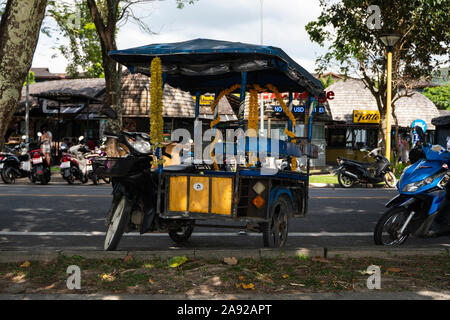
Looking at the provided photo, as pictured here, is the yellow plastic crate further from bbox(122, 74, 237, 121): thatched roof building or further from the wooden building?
the wooden building

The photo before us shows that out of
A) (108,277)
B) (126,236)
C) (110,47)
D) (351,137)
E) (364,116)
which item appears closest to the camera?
(108,277)

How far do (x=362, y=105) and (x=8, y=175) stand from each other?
26.3 metres

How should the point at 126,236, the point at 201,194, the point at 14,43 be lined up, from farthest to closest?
the point at 126,236, the point at 201,194, the point at 14,43

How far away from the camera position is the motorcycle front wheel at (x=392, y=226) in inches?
242

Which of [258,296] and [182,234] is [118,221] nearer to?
[182,234]

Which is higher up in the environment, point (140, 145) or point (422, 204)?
point (140, 145)

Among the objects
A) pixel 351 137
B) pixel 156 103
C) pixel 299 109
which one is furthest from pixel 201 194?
pixel 351 137

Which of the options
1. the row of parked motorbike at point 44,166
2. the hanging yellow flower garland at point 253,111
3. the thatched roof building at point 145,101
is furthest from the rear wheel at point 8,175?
the thatched roof building at point 145,101

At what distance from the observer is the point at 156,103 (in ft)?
19.5

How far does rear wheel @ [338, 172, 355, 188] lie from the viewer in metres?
16.9

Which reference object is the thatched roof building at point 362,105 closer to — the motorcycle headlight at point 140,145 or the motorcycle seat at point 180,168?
the motorcycle seat at point 180,168

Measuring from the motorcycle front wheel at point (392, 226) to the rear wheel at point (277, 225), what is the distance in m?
1.19

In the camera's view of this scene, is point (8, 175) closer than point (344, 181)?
Yes

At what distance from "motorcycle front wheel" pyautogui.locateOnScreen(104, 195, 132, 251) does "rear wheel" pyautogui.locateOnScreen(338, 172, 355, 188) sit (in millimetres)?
12567
